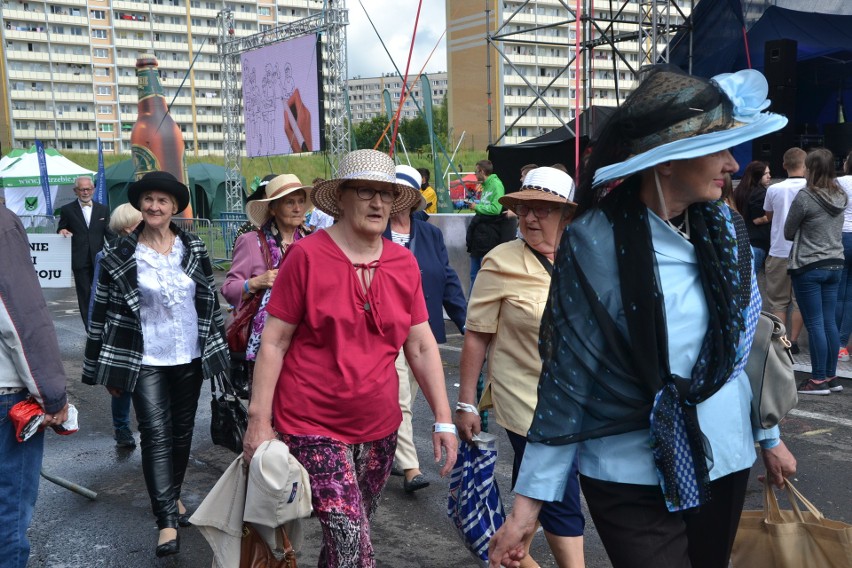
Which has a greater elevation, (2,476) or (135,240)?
(135,240)

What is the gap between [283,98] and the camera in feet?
71.9

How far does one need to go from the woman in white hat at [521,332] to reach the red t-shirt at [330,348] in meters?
0.49

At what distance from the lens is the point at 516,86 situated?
10194cm

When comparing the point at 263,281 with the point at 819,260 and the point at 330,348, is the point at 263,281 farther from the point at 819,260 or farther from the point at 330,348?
the point at 819,260

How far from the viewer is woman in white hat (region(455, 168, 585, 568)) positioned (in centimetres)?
340

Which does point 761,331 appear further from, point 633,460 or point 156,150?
point 156,150

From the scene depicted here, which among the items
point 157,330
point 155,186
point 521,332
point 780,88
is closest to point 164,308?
point 157,330

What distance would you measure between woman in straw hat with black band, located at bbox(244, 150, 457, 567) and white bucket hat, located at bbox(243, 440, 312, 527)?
0.11 metres

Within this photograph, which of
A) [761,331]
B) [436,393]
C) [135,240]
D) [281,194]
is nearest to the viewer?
[761,331]

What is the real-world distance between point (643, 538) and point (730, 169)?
896mm

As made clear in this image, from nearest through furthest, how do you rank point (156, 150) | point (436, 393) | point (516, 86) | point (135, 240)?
point (436, 393), point (135, 240), point (156, 150), point (516, 86)

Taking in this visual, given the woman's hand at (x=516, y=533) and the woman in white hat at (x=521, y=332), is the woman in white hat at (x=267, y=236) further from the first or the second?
the woman's hand at (x=516, y=533)

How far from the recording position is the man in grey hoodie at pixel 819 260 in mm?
7020

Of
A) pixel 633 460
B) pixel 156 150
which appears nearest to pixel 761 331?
pixel 633 460
